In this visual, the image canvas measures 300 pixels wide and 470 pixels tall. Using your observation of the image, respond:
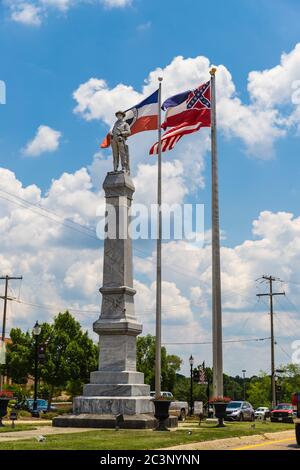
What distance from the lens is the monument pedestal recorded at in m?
25.0

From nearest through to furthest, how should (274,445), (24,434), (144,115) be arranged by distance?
(274,445) → (24,434) → (144,115)

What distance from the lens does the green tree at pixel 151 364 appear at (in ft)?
285

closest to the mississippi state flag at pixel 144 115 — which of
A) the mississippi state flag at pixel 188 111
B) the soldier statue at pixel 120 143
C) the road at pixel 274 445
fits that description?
the mississippi state flag at pixel 188 111

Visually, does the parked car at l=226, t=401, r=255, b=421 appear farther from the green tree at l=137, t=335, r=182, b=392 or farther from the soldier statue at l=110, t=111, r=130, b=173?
the green tree at l=137, t=335, r=182, b=392

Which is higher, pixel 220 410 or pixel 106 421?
pixel 220 410

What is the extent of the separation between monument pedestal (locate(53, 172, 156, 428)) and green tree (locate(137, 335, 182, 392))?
58.3m

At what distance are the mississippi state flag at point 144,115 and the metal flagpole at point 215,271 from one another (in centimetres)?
349

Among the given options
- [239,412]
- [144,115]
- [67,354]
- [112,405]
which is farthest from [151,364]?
[112,405]

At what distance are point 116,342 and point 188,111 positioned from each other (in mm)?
12263

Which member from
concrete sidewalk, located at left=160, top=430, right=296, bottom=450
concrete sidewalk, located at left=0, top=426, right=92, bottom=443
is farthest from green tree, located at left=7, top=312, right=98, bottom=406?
concrete sidewalk, located at left=160, top=430, right=296, bottom=450

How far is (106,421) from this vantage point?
2416cm

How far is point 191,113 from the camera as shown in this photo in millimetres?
32031

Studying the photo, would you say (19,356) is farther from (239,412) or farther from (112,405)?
(112,405)
